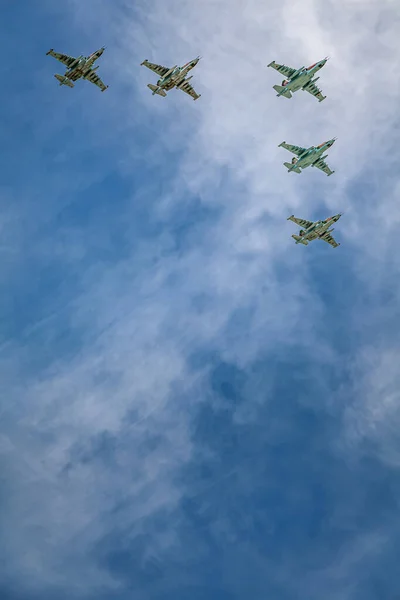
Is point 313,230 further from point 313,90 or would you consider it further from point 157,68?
point 157,68

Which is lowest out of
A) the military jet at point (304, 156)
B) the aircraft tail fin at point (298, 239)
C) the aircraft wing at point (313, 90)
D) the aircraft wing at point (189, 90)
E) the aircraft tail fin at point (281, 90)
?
the aircraft tail fin at point (298, 239)

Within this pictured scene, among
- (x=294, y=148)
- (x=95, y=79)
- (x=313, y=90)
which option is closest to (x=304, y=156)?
(x=294, y=148)

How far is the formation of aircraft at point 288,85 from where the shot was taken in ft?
545

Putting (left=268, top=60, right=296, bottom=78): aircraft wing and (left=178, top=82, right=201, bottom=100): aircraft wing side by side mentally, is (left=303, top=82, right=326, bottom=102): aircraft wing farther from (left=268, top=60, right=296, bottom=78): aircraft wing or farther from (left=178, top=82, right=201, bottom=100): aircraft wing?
(left=178, top=82, right=201, bottom=100): aircraft wing

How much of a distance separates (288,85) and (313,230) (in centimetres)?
4098

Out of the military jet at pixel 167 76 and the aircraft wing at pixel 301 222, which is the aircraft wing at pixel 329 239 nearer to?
the aircraft wing at pixel 301 222

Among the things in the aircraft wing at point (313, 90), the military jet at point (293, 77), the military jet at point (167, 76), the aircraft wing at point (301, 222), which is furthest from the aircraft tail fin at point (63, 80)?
the aircraft wing at point (301, 222)

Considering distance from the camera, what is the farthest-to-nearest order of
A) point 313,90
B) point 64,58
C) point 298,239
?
point 298,239, point 313,90, point 64,58

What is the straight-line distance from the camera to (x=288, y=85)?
6880 inches

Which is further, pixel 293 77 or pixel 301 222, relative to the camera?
pixel 301 222

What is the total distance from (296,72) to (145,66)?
40.2 meters

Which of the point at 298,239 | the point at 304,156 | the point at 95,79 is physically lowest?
the point at 298,239

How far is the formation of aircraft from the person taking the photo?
545 ft

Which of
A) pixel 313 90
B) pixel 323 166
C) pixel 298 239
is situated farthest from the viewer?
pixel 323 166
